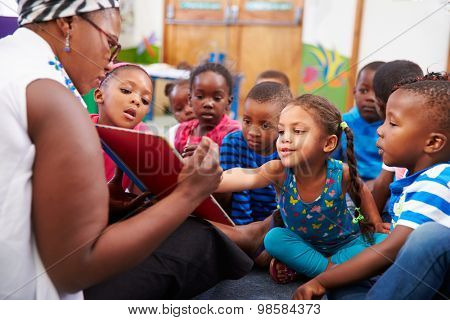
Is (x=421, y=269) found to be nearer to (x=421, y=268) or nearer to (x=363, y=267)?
(x=421, y=268)

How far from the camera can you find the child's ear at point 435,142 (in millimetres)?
1010

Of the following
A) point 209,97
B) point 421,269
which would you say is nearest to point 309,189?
point 421,269

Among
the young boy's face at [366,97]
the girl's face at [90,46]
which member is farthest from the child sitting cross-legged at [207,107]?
the girl's face at [90,46]

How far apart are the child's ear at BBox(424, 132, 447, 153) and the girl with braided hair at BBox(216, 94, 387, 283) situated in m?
0.28

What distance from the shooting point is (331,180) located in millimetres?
1296

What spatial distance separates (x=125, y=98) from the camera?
1510mm

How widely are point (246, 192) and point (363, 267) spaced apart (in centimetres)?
72

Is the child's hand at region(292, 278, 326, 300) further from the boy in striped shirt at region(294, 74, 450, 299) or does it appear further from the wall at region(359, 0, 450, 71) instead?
the wall at region(359, 0, 450, 71)

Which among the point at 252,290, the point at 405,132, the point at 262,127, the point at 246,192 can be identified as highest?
the point at 405,132

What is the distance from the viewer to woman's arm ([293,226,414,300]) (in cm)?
90

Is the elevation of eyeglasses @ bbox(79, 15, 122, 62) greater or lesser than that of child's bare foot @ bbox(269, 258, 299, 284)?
greater

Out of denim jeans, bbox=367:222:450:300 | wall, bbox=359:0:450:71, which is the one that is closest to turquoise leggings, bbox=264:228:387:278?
denim jeans, bbox=367:222:450:300
